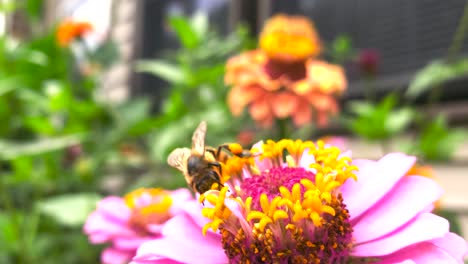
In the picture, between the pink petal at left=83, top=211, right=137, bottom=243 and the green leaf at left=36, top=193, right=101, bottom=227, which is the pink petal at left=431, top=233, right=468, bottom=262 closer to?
the pink petal at left=83, top=211, right=137, bottom=243

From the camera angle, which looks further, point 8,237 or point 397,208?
point 8,237

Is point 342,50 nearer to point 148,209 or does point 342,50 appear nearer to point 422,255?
point 148,209

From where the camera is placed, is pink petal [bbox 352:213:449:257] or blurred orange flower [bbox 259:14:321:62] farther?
blurred orange flower [bbox 259:14:321:62]

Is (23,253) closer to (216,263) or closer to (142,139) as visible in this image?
(216,263)

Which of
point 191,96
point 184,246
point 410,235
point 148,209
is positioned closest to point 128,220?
point 148,209

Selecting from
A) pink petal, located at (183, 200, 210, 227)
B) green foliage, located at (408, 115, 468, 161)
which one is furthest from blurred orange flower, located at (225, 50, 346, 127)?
pink petal, located at (183, 200, 210, 227)

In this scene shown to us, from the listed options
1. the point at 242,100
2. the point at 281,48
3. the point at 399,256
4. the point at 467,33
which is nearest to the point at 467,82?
the point at 467,33
